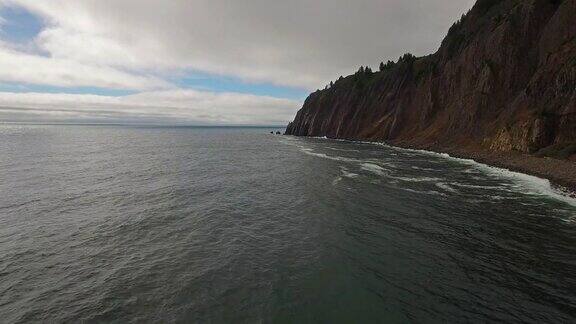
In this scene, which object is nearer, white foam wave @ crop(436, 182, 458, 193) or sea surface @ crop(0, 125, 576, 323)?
sea surface @ crop(0, 125, 576, 323)

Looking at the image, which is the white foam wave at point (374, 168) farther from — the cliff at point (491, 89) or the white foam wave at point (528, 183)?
the cliff at point (491, 89)

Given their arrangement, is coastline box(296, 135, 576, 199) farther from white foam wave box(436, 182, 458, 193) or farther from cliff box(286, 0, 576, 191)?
white foam wave box(436, 182, 458, 193)

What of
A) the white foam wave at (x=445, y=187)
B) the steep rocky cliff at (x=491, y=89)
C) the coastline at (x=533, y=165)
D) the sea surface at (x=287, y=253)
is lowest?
the sea surface at (x=287, y=253)

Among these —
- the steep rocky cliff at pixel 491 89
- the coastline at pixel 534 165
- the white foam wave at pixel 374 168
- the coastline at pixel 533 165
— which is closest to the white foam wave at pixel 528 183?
the coastline at pixel 533 165

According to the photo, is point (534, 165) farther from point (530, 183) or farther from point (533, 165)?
point (530, 183)

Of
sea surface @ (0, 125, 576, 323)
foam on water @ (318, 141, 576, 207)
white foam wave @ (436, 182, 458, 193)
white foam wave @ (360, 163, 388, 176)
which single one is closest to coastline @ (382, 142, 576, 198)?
foam on water @ (318, 141, 576, 207)

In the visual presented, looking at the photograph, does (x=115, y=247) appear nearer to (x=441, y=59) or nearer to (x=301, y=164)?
(x=301, y=164)

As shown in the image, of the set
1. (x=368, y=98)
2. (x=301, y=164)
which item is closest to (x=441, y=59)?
(x=368, y=98)
